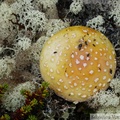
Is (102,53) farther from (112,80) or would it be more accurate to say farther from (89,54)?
(112,80)

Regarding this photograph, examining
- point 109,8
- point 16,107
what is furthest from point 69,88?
point 109,8

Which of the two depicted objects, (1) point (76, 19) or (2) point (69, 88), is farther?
(1) point (76, 19)

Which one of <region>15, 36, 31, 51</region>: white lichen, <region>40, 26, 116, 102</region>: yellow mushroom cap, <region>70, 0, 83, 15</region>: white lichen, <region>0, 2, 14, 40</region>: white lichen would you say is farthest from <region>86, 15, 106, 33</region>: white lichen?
<region>0, 2, 14, 40</region>: white lichen

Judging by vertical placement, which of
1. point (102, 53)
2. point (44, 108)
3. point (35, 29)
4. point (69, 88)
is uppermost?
point (35, 29)

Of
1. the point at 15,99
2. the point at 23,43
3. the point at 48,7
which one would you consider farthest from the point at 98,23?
the point at 15,99

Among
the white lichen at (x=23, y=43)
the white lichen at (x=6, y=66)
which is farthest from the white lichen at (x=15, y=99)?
the white lichen at (x=23, y=43)
